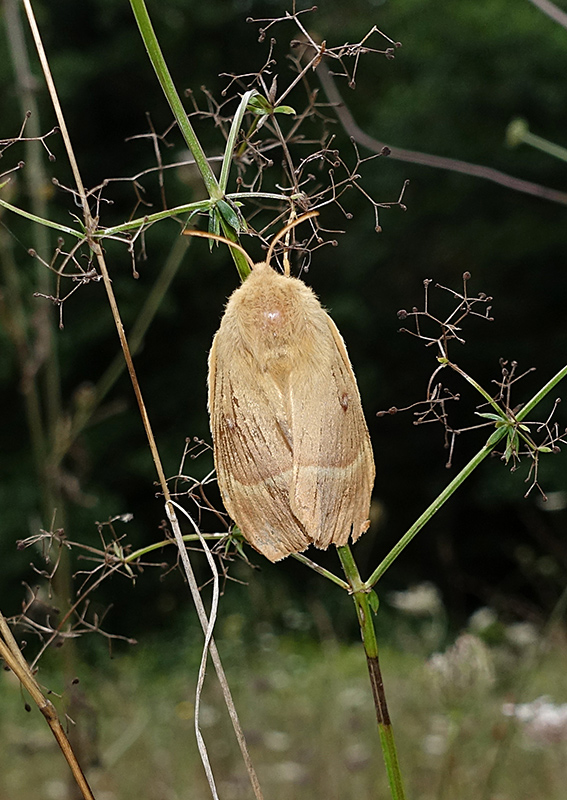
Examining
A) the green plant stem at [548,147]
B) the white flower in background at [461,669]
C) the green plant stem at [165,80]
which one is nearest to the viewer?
the green plant stem at [165,80]

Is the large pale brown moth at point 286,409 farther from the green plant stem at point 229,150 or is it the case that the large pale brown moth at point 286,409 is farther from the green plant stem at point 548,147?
the green plant stem at point 548,147

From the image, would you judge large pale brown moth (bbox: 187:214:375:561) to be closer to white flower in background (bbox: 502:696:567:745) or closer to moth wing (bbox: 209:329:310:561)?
moth wing (bbox: 209:329:310:561)

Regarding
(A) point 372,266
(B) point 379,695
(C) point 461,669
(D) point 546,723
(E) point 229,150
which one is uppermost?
(E) point 229,150

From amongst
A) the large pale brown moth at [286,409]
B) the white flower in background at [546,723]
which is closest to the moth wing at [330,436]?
the large pale brown moth at [286,409]

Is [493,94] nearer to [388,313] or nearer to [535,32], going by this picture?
[535,32]

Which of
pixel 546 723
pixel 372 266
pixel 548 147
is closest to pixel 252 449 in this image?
pixel 548 147

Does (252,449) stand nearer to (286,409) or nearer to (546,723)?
(286,409)

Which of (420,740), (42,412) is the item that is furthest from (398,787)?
(42,412)
